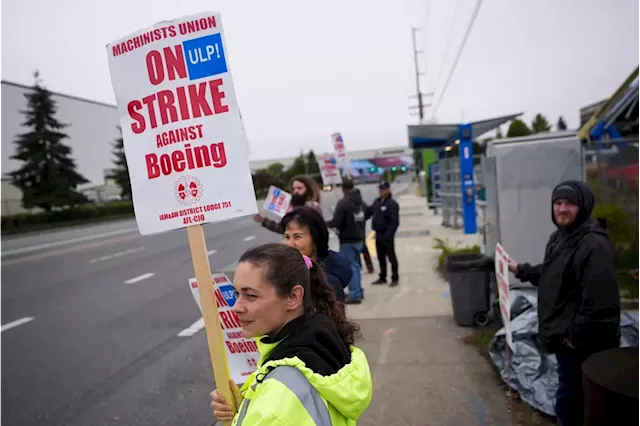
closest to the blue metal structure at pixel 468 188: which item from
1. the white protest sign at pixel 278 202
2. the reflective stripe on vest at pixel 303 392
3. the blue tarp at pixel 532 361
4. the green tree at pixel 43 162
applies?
the white protest sign at pixel 278 202

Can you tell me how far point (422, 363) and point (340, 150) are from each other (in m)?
10.7

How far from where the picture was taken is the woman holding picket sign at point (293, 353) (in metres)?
1.43

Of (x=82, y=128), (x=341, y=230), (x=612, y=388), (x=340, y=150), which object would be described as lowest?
(x=341, y=230)

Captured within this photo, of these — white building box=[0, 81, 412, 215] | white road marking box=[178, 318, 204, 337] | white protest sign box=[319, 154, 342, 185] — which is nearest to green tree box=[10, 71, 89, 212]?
white building box=[0, 81, 412, 215]

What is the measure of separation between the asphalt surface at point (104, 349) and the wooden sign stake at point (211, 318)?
2.88 meters

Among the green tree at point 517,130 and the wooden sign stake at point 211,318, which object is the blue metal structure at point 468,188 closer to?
the wooden sign stake at point 211,318

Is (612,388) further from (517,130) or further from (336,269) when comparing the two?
(517,130)

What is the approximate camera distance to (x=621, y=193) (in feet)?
18.8

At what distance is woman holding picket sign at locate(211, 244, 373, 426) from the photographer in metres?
1.43

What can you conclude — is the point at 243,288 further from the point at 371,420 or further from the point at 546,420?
the point at 546,420

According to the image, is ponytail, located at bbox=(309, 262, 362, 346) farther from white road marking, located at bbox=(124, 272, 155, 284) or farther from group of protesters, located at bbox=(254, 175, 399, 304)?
white road marking, located at bbox=(124, 272, 155, 284)

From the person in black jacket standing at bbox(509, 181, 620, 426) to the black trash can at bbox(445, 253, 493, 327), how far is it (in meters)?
2.69

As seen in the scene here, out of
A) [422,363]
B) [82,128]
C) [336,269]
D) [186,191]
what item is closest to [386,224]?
[422,363]

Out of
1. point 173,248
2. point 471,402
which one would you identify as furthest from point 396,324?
point 173,248
